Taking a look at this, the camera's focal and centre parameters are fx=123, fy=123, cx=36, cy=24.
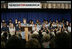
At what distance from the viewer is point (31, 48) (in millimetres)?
2121

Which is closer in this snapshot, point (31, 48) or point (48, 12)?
point (31, 48)

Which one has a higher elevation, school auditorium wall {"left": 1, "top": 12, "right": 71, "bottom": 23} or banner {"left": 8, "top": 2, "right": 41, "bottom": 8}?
banner {"left": 8, "top": 2, "right": 41, "bottom": 8}

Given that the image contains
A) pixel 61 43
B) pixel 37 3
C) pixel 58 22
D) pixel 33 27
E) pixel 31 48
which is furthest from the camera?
pixel 58 22

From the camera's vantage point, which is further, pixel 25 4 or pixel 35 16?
pixel 35 16

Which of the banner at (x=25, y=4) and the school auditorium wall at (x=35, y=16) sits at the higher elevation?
the banner at (x=25, y=4)

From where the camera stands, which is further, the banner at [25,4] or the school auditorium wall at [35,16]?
the school auditorium wall at [35,16]

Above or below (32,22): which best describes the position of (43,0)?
above

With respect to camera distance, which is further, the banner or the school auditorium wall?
the school auditorium wall

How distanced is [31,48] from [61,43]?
0.57 m

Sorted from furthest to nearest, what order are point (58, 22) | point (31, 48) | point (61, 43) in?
1. point (58, 22)
2. point (61, 43)
3. point (31, 48)

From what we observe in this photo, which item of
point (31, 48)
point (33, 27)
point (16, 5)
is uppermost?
point (16, 5)

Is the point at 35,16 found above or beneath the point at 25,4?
beneath

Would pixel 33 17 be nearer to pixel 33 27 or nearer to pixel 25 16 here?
pixel 25 16

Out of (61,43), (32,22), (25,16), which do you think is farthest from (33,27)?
(61,43)
